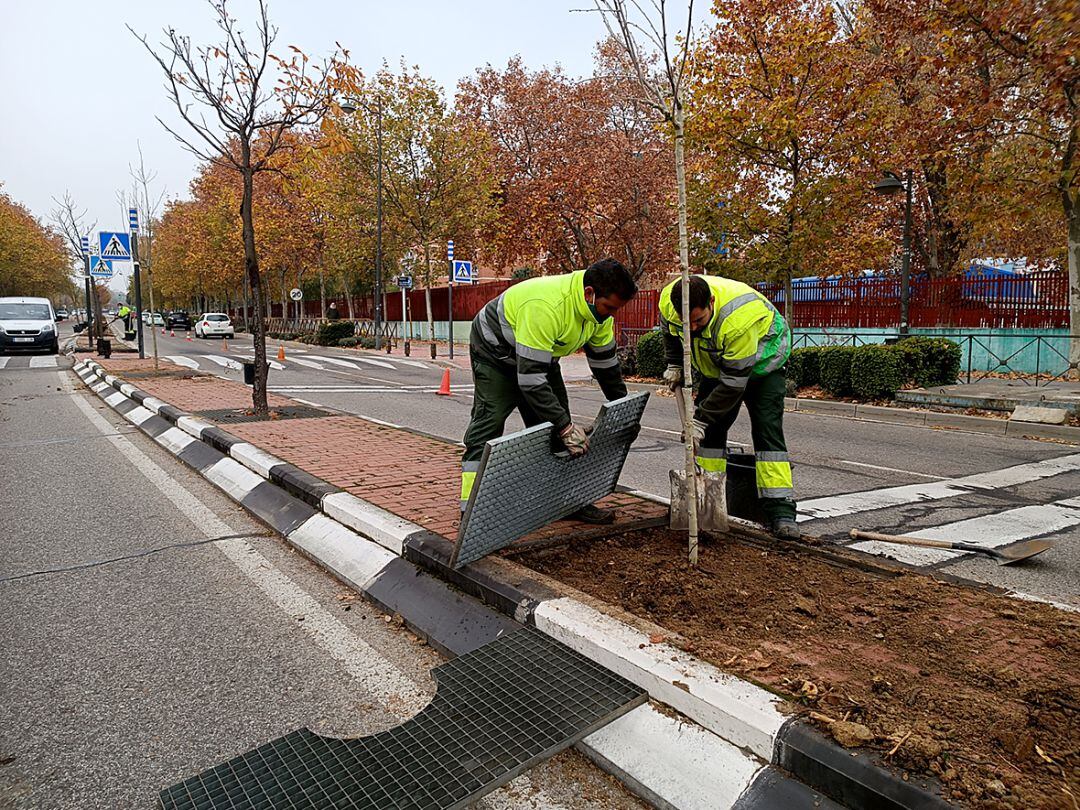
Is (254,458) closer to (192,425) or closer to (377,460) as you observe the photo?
(377,460)

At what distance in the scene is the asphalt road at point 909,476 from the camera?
14.3 ft

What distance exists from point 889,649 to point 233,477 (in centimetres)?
518

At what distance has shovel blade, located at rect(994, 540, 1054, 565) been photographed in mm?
4133

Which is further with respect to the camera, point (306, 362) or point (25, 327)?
point (25, 327)

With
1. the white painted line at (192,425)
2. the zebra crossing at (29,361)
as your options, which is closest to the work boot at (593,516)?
the white painted line at (192,425)

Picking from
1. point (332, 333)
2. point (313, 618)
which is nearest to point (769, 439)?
point (313, 618)

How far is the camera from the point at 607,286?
12.3 ft

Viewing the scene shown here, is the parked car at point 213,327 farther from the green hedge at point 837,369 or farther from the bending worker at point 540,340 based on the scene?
the bending worker at point 540,340

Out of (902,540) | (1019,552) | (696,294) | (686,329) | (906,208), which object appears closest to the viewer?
(686,329)

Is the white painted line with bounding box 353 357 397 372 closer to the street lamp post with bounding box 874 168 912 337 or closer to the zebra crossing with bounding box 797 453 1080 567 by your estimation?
the street lamp post with bounding box 874 168 912 337

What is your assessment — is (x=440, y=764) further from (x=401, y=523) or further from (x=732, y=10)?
(x=732, y=10)

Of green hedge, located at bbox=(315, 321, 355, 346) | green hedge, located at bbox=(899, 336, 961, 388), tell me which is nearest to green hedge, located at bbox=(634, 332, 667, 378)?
green hedge, located at bbox=(899, 336, 961, 388)

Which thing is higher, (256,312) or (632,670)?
(256,312)

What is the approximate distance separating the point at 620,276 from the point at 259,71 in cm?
750
